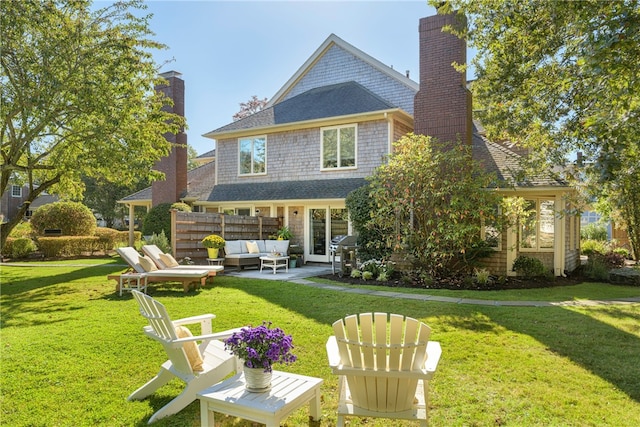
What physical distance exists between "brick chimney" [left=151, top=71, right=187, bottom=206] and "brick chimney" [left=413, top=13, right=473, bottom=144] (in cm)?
1123

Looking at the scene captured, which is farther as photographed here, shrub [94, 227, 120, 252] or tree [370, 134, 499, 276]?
shrub [94, 227, 120, 252]

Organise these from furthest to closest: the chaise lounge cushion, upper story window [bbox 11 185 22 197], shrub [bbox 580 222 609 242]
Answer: upper story window [bbox 11 185 22 197] < shrub [bbox 580 222 609 242] < the chaise lounge cushion

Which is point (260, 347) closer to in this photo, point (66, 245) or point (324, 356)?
point (324, 356)

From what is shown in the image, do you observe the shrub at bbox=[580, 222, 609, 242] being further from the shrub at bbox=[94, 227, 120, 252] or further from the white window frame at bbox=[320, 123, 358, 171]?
the shrub at bbox=[94, 227, 120, 252]

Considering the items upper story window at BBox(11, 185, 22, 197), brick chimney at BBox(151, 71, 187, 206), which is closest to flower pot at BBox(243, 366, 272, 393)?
brick chimney at BBox(151, 71, 187, 206)

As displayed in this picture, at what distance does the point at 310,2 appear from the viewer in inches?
403

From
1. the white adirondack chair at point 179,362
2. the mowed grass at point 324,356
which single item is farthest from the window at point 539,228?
the white adirondack chair at point 179,362

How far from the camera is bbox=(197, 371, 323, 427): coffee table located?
281 centimetres

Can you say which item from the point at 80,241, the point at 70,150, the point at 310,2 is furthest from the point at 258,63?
the point at 80,241

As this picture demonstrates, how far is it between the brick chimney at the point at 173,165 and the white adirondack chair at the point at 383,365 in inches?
665

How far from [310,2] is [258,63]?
6653 mm

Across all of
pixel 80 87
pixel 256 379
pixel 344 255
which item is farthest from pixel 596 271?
pixel 80 87

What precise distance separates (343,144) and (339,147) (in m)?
0.20

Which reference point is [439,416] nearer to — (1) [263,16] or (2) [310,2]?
(2) [310,2]
